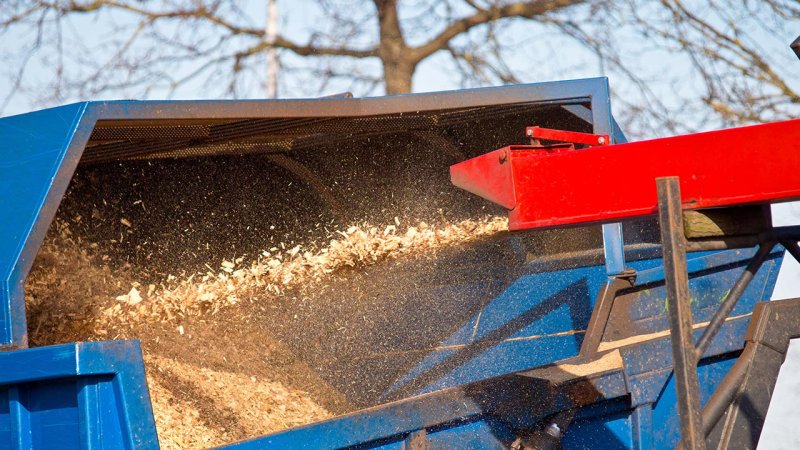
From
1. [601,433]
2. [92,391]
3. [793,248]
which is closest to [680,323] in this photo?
[793,248]

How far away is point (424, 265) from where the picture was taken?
15.1ft

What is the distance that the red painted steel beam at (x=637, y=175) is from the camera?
2.21m

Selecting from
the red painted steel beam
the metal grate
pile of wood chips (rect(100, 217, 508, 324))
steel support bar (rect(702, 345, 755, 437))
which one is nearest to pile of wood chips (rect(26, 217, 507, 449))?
pile of wood chips (rect(100, 217, 508, 324))

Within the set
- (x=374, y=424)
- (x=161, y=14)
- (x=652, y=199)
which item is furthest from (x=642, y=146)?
(x=161, y=14)

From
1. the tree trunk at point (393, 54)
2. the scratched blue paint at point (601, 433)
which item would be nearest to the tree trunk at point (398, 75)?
the tree trunk at point (393, 54)

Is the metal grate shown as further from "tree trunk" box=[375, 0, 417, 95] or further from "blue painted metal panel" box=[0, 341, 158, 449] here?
"tree trunk" box=[375, 0, 417, 95]

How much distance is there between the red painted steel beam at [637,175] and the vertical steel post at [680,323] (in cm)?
6

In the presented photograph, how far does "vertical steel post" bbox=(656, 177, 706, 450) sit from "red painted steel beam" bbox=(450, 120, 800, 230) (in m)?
0.06

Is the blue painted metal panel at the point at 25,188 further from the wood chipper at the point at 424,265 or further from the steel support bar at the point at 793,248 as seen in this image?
the steel support bar at the point at 793,248

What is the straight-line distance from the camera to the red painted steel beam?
221 cm

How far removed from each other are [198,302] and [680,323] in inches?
99.1

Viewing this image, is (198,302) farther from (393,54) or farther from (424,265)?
(393,54)

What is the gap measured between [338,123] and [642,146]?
1.73 metres

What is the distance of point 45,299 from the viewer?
11.8ft
